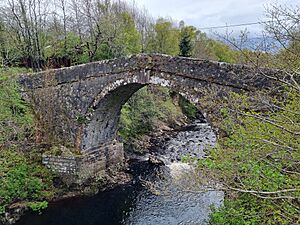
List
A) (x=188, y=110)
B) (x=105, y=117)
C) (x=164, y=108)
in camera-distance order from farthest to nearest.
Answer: (x=188, y=110), (x=164, y=108), (x=105, y=117)

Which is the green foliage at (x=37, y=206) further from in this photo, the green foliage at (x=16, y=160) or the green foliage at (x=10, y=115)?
the green foliage at (x=10, y=115)

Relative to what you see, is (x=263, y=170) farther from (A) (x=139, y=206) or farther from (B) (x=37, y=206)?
(B) (x=37, y=206)

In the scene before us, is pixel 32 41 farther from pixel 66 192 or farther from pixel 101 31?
pixel 66 192

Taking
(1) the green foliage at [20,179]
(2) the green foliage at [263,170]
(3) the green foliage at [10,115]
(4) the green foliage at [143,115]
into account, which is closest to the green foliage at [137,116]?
(4) the green foliage at [143,115]

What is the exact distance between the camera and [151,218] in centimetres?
1138

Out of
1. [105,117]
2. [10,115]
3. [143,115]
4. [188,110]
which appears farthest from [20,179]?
[188,110]

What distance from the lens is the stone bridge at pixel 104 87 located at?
9.62 metres

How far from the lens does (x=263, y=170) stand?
5.45 m

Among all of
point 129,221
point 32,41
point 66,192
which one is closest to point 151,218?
point 129,221

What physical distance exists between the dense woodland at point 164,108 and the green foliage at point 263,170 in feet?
0.06

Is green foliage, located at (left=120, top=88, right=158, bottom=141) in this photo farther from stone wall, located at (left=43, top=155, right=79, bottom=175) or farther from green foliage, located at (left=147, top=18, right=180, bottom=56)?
green foliage, located at (left=147, top=18, right=180, bottom=56)

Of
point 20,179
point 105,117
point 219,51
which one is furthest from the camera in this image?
point 219,51

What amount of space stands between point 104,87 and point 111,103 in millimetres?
1367

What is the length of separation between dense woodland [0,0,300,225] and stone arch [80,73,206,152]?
1855 mm
